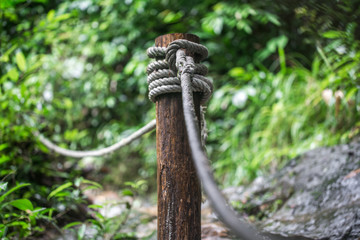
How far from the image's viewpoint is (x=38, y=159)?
1875mm

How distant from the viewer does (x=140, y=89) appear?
3.07 m

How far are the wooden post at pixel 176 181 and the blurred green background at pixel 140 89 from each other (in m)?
0.88

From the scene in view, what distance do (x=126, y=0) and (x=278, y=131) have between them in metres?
1.94

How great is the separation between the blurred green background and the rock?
1.27 feet

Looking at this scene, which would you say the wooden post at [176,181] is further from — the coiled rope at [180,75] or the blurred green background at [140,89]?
the blurred green background at [140,89]

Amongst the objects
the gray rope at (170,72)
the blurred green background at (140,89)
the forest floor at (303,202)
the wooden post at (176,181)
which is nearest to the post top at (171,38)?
the gray rope at (170,72)

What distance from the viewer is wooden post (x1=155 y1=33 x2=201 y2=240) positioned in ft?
2.62

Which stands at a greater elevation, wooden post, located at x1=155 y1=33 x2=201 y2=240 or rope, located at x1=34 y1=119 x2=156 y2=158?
rope, located at x1=34 y1=119 x2=156 y2=158

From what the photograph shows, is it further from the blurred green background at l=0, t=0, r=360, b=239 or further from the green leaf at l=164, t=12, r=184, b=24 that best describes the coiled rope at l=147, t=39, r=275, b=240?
the green leaf at l=164, t=12, r=184, b=24

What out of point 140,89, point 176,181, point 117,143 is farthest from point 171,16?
point 176,181

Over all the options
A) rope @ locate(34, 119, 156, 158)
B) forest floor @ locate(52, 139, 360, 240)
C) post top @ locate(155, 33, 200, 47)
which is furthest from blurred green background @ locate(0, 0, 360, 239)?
post top @ locate(155, 33, 200, 47)

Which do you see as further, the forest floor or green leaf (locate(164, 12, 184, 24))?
green leaf (locate(164, 12, 184, 24))

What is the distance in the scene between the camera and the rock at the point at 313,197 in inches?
43.4

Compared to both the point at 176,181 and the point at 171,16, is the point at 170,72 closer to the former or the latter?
the point at 176,181
